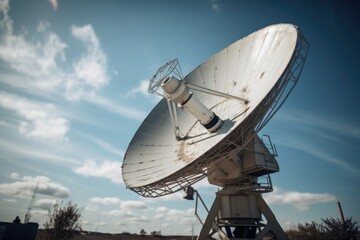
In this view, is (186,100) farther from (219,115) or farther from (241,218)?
(241,218)

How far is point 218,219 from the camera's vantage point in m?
20.3

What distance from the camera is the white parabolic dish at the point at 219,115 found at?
14.7m

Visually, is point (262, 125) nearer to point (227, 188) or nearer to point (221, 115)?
point (221, 115)

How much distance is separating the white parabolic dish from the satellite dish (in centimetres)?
8

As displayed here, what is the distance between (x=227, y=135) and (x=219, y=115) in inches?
231

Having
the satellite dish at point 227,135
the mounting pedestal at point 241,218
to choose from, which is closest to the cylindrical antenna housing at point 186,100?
the satellite dish at point 227,135

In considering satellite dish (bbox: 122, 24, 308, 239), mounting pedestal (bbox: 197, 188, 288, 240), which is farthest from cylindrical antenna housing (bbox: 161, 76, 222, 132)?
mounting pedestal (bbox: 197, 188, 288, 240)

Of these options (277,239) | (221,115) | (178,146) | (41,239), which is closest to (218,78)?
(221,115)

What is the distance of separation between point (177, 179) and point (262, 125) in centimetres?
686

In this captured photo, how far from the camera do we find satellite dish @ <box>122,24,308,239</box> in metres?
15.0

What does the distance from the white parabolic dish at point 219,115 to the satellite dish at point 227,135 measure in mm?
75

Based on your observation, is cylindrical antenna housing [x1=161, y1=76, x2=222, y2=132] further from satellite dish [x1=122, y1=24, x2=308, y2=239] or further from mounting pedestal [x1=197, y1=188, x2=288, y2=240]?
mounting pedestal [x1=197, y1=188, x2=288, y2=240]

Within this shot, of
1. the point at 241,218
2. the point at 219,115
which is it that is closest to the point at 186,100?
the point at 219,115

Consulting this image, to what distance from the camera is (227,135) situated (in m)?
13.9
